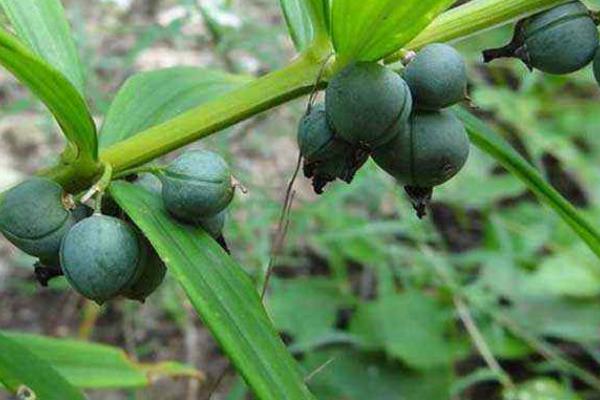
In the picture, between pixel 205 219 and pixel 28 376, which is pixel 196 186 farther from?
pixel 28 376

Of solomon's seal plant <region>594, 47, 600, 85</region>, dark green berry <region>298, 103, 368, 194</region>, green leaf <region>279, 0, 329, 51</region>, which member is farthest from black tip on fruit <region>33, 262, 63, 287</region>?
solomon's seal plant <region>594, 47, 600, 85</region>

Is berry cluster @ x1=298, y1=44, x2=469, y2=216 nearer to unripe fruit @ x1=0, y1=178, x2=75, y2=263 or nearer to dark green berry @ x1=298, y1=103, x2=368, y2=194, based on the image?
dark green berry @ x1=298, y1=103, x2=368, y2=194

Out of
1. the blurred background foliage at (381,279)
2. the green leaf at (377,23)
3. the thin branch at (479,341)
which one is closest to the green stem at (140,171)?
the green leaf at (377,23)

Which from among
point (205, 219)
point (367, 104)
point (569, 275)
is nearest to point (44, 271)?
point (205, 219)

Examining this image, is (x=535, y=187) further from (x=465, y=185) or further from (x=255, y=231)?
(x=465, y=185)

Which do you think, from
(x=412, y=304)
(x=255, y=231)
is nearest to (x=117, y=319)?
(x=255, y=231)
